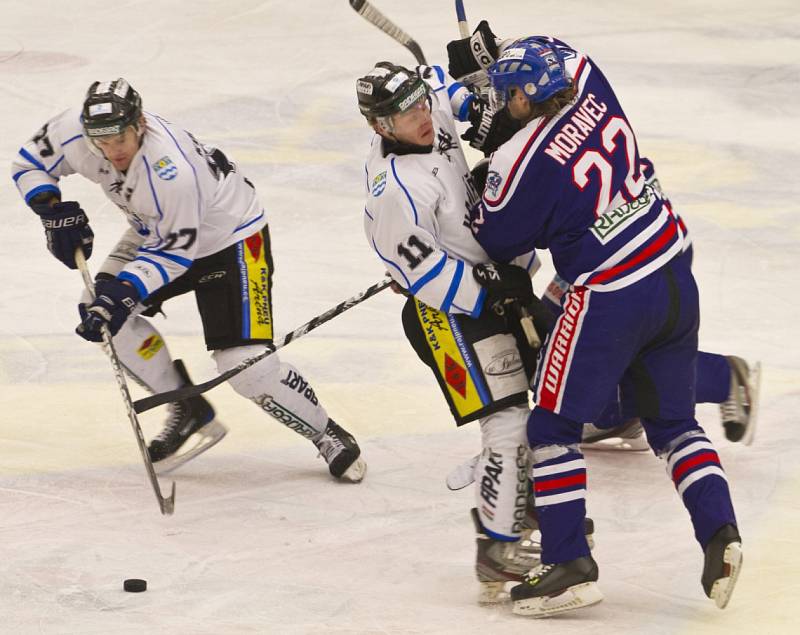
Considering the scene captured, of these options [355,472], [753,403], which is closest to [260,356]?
[355,472]

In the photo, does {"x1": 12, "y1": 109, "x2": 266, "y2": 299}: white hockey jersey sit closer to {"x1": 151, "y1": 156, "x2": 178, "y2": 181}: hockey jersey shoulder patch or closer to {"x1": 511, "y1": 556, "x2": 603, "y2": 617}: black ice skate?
{"x1": 151, "y1": 156, "x2": 178, "y2": 181}: hockey jersey shoulder patch

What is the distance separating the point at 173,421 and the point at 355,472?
0.66m

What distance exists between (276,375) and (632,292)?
4.69 feet

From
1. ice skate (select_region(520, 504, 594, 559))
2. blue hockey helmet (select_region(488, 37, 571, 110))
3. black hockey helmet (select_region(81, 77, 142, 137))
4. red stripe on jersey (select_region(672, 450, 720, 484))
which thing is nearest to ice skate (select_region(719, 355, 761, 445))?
ice skate (select_region(520, 504, 594, 559))

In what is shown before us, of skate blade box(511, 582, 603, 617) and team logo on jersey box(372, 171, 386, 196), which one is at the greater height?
team logo on jersey box(372, 171, 386, 196)

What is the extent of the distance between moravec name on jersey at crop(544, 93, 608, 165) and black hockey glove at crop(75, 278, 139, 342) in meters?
→ 1.47

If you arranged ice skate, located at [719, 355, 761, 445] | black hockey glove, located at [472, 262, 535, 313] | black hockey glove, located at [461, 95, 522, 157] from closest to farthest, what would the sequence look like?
black hockey glove, located at [472, 262, 535, 313]
black hockey glove, located at [461, 95, 522, 157]
ice skate, located at [719, 355, 761, 445]

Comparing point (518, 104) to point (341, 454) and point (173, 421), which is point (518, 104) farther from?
point (173, 421)

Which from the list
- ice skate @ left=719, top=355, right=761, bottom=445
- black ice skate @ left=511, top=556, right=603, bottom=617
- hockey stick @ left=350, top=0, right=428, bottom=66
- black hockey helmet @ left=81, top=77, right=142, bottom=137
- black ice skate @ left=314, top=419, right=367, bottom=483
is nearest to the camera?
black ice skate @ left=511, top=556, right=603, bottom=617

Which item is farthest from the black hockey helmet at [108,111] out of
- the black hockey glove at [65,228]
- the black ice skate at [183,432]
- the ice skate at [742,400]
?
the ice skate at [742,400]

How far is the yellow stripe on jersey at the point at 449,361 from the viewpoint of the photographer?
382cm

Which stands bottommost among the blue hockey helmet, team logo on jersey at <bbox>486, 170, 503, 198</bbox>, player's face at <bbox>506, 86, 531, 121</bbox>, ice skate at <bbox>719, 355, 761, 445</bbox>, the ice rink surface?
the ice rink surface

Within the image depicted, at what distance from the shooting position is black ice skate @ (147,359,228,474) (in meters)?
4.77

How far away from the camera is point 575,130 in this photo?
349cm
